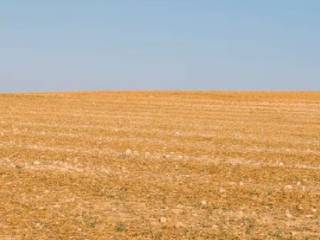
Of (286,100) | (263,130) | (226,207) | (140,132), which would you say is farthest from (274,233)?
(286,100)

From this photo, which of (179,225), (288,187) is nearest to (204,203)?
(179,225)

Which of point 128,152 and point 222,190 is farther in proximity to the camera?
point 128,152

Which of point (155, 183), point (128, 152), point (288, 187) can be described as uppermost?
point (128, 152)

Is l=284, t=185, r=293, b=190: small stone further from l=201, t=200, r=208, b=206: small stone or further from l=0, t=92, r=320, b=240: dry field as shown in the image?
l=201, t=200, r=208, b=206: small stone

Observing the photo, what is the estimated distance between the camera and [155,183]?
50.5 ft

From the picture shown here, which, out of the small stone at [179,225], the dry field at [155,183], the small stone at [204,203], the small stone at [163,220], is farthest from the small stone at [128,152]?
the small stone at [179,225]

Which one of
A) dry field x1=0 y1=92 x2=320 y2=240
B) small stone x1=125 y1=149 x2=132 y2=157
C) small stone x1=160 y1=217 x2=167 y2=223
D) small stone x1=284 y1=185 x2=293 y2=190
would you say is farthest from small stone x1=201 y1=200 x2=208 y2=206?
small stone x1=125 y1=149 x2=132 y2=157

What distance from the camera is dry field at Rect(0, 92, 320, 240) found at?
37.9ft

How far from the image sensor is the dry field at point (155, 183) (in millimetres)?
11562

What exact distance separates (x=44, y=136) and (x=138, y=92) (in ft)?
140

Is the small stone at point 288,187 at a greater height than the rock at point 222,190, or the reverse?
the rock at point 222,190

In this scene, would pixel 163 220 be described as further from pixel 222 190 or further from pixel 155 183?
pixel 155 183

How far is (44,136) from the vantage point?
2389cm

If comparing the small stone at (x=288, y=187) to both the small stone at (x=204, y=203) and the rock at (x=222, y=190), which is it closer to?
the rock at (x=222, y=190)
